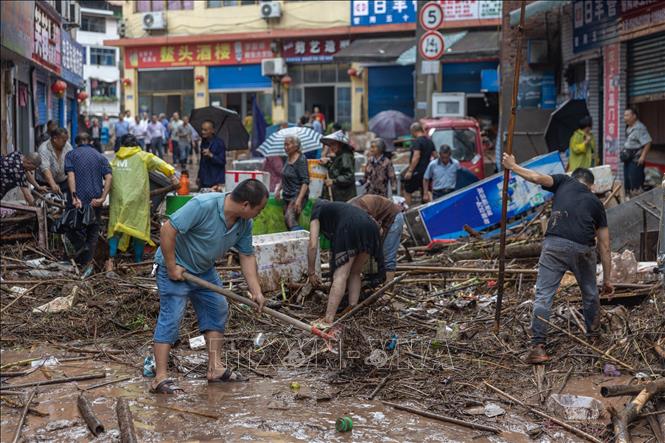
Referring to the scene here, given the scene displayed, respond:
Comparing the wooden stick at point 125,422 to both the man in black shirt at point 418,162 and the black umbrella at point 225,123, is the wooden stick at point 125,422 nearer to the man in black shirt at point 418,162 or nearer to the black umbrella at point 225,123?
the black umbrella at point 225,123

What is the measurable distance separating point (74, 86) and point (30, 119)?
9712mm

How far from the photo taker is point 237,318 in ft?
28.7

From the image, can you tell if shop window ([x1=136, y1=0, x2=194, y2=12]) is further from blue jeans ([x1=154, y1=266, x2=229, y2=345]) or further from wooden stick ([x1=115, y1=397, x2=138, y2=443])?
wooden stick ([x1=115, y1=397, x2=138, y2=443])

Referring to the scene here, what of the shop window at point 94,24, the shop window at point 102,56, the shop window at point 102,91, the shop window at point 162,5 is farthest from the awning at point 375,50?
the shop window at point 94,24

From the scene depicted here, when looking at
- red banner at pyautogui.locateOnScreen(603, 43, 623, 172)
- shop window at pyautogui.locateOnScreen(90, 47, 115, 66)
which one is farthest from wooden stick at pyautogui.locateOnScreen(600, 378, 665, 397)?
shop window at pyautogui.locateOnScreen(90, 47, 115, 66)

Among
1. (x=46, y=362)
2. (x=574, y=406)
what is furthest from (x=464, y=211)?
(x=46, y=362)

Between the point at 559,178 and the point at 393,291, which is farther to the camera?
the point at 393,291

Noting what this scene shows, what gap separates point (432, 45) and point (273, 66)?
58.6 ft

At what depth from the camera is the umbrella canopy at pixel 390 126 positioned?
25734 millimetres

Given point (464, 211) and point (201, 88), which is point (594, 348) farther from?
point (201, 88)

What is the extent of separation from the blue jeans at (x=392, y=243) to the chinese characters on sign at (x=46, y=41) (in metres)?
12.7

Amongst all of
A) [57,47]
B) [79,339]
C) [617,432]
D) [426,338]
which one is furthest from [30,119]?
[617,432]

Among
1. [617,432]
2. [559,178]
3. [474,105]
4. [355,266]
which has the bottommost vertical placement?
[617,432]

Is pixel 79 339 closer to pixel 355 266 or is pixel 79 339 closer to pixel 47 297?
pixel 47 297
